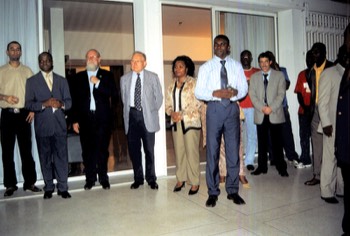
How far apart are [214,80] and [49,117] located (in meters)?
2.01

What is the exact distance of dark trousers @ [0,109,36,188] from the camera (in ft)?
14.0

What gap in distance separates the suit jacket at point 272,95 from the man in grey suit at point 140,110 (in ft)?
4.80

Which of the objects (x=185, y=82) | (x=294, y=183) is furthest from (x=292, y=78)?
(x=185, y=82)

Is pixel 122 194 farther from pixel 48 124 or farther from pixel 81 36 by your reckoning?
pixel 81 36

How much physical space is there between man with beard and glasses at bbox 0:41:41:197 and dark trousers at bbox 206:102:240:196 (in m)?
2.31

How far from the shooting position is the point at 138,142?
4.43 m

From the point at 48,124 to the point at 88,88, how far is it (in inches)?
28.0

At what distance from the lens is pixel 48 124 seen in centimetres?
402

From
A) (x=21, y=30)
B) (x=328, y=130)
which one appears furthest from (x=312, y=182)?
(x=21, y=30)

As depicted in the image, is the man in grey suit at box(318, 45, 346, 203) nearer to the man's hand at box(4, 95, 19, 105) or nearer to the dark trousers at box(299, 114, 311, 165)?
the dark trousers at box(299, 114, 311, 165)

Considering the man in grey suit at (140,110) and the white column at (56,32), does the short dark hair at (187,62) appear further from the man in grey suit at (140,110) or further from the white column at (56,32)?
the white column at (56,32)

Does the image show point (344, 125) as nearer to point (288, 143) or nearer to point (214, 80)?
point (214, 80)

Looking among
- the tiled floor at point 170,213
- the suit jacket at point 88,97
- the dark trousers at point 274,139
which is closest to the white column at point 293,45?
the dark trousers at point 274,139

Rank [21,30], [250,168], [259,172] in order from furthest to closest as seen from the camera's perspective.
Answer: [250,168], [259,172], [21,30]
